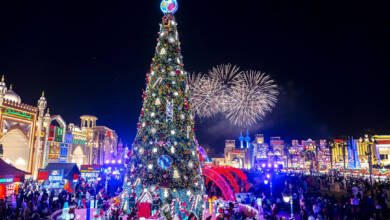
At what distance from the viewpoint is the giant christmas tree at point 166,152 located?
1240 cm

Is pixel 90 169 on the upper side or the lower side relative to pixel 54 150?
lower

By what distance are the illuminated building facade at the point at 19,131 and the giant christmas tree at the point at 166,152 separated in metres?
29.3

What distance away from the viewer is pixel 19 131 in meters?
35.6

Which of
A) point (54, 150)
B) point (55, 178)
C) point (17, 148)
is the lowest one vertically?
point (55, 178)

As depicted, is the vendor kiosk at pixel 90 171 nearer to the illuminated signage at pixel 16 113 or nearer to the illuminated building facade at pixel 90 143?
the illuminated signage at pixel 16 113

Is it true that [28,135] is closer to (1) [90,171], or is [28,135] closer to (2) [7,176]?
(1) [90,171]

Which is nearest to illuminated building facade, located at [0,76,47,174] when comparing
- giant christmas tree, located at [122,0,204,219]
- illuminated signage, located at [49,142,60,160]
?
illuminated signage, located at [49,142,60,160]

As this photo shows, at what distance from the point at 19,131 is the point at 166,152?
107ft

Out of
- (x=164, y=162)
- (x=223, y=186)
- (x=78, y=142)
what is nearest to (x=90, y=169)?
(x=223, y=186)

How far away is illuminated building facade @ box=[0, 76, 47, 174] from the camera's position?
33.4 metres

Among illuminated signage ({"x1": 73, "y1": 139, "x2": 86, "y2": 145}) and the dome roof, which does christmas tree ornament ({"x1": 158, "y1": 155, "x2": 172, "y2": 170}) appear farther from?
illuminated signage ({"x1": 73, "y1": 139, "x2": 86, "y2": 145})

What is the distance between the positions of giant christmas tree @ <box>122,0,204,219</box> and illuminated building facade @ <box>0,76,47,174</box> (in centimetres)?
2933

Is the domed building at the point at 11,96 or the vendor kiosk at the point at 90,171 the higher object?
the domed building at the point at 11,96

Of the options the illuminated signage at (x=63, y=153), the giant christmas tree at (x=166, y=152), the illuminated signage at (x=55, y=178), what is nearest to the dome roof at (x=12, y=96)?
the illuminated signage at (x=63, y=153)
